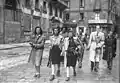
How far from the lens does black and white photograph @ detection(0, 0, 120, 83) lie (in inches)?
238

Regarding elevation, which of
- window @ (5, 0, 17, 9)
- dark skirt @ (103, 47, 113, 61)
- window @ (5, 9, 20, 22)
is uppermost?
window @ (5, 0, 17, 9)

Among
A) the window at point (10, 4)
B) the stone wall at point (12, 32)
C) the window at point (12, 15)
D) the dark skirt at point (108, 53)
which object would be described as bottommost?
the dark skirt at point (108, 53)

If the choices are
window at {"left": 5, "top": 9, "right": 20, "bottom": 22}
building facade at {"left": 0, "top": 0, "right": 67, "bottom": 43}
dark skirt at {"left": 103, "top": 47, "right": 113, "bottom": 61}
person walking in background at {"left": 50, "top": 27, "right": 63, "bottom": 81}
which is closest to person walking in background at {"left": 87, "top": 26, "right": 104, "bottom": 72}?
dark skirt at {"left": 103, "top": 47, "right": 113, "bottom": 61}

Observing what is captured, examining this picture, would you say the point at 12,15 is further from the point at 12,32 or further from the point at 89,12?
the point at 89,12

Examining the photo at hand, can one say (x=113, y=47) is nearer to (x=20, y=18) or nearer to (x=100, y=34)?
(x=100, y=34)

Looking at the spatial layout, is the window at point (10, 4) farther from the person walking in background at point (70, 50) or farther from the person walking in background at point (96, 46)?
the person walking in background at point (70, 50)

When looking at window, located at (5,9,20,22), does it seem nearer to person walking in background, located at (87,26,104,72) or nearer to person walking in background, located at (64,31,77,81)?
person walking in background, located at (87,26,104,72)

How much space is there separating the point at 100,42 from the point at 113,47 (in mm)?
1194

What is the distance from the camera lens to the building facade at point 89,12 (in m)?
40.6

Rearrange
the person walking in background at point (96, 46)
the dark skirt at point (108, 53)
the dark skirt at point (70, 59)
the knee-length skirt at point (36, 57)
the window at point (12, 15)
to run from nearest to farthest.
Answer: the dark skirt at point (70, 59)
the knee-length skirt at point (36, 57)
the person walking in background at point (96, 46)
the dark skirt at point (108, 53)
the window at point (12, 15)

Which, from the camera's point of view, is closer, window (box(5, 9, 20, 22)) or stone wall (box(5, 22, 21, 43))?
stone wall (box(5, 22, 21, 43))

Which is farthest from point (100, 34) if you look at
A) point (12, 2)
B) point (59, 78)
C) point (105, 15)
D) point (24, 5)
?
point (105, 15)

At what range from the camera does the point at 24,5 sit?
23.2 meters

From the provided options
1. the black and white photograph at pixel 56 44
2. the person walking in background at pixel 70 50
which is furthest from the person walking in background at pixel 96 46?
the person walking in background at pixel 70 50
